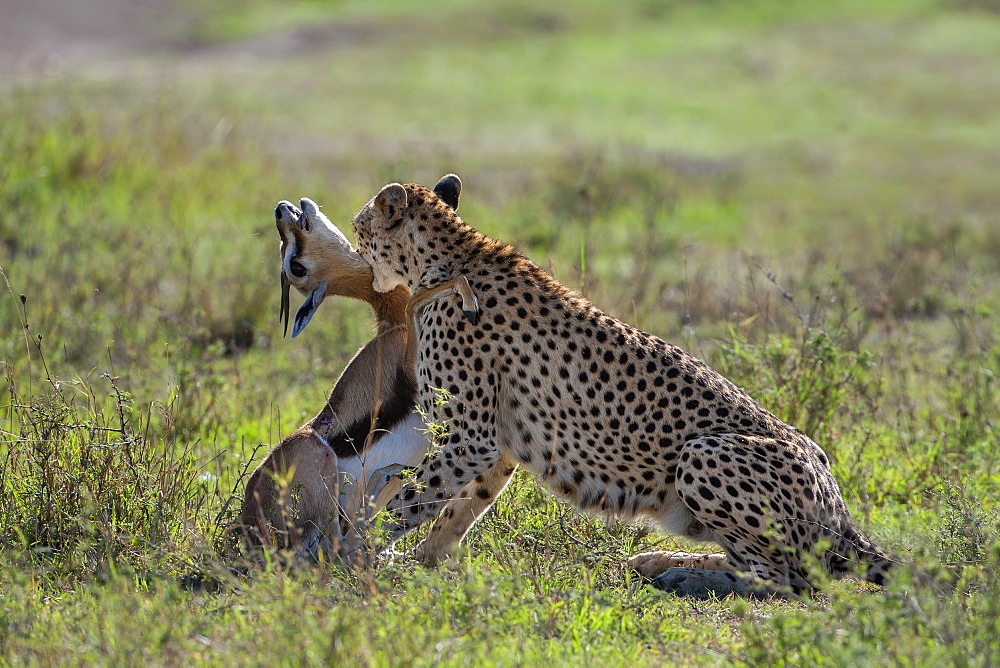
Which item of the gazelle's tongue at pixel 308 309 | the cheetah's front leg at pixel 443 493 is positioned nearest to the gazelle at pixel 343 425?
the gazelle's tongue at pixel 308 309

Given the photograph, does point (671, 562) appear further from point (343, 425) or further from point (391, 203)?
point (391, 203)

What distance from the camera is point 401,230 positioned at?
203 inches

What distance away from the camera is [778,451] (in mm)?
4531

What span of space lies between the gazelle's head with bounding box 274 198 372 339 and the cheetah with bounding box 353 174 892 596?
1.83 feet

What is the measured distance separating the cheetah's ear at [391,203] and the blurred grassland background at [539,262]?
3.54 ft

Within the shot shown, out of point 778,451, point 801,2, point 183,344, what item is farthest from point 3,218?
point 801,2

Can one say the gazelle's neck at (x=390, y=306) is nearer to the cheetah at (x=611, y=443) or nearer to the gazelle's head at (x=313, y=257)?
the gazelle's head at (x=313, y=257)

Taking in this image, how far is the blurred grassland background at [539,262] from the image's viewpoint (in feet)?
12.3

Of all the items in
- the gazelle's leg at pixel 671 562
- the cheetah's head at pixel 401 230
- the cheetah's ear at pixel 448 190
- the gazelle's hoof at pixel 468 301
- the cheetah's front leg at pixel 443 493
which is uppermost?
the cheetah's ear at pixel 448 190

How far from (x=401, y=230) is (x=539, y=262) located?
16.4 ft

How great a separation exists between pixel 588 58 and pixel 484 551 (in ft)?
85.9

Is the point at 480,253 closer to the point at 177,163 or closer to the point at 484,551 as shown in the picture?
the point at 484,551

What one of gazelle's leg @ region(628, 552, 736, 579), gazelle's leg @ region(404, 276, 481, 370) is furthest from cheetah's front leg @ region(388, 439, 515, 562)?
gazelle's leg @ region(628, 552, 736, 579)

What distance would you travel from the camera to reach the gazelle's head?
5.18 m
